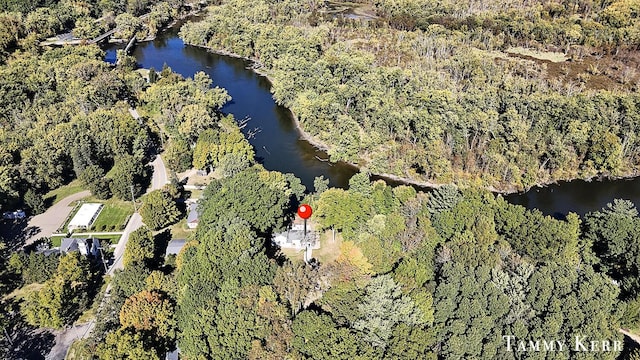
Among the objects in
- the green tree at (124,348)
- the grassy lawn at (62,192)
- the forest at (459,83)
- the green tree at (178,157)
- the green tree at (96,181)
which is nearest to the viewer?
the green tree at (124,348)

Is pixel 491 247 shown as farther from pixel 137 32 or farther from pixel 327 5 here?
pixel 327 5

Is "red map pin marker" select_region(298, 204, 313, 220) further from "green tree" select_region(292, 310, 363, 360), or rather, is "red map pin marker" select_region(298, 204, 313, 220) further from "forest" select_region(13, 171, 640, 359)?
"green tree" select_region(292, 310, 363, 360)

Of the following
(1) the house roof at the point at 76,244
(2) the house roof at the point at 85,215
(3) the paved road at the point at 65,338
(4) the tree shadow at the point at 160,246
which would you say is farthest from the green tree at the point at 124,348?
(2) the house roof at the point at 85,215

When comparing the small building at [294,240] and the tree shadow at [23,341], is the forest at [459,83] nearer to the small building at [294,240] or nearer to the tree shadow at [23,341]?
the small building at [294,240]

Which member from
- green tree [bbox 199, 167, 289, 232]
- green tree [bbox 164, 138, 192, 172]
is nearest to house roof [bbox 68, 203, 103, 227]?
green tree [bbox 164, 138, 192, 172]

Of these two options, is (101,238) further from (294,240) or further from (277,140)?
(277,140)
